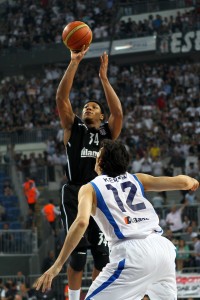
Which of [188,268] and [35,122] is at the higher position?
[35,122]

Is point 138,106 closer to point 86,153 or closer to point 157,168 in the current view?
point 157,168

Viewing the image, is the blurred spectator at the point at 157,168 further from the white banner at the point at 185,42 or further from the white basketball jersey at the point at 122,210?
the white basketball jersey at the point at 122,210

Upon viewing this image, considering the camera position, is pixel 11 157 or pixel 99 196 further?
pixel 11 157

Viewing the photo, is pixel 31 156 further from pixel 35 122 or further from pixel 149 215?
pixel 149 215

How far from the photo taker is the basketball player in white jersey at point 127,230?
277 inches

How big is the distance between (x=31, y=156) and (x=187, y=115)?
583 centimetres

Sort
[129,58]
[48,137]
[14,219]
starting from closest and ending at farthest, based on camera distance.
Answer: [14,219] < [48,137] < [129,58]

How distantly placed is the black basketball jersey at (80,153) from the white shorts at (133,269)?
94.4 inches

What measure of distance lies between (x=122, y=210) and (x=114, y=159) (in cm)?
49

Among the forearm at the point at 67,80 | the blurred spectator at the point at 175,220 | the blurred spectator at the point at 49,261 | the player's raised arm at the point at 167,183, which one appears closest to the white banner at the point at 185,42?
the blurred spectator at the point at 175,220

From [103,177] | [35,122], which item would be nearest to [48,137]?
[35,122]

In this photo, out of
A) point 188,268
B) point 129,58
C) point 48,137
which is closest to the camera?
point 188,268

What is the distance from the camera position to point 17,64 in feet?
128

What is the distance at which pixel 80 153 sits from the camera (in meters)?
9.49
